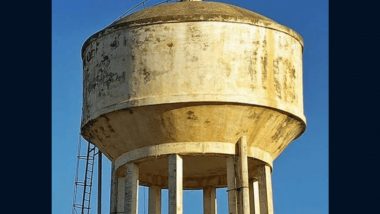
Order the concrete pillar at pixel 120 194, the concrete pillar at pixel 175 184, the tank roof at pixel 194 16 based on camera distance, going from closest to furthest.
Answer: the concrete pillar at pixel 175 184 → the tank roof at pixel 194 16 → the concrete pillar at pixel 120 194

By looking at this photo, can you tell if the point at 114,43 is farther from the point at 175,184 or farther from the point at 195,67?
the point at 175,184

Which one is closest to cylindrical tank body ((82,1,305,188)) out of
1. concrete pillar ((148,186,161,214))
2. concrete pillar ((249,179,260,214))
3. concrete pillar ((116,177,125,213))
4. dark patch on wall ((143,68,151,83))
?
dark patch on wall ((143,68,151,83))

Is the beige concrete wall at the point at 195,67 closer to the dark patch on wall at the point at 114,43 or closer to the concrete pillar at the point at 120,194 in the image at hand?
the dark patch on wall at the point at 114,43

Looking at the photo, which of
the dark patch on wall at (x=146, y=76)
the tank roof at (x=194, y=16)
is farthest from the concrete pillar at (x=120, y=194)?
the tank roof at (x=194, y=16)

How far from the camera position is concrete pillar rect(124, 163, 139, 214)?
78.6 ft

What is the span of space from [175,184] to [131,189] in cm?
111

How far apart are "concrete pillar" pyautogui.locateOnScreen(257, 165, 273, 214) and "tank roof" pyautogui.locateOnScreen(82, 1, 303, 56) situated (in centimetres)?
302

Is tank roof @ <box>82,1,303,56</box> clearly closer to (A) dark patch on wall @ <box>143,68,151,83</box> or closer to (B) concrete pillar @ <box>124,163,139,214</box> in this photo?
(A) dark patch on wall @ <box>143,68,151,83</box>

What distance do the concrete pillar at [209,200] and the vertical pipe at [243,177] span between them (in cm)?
336

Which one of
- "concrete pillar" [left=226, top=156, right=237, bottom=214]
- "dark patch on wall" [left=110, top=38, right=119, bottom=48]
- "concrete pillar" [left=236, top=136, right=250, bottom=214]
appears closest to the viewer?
"concrete pillar" [left=236, top=136, right=250, bottom=214]

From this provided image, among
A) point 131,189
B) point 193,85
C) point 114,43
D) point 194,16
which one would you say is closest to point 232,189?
point 131,189

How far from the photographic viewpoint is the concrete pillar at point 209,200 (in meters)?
27.0

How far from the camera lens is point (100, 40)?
2467 centimetres

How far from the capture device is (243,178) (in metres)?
23.5
